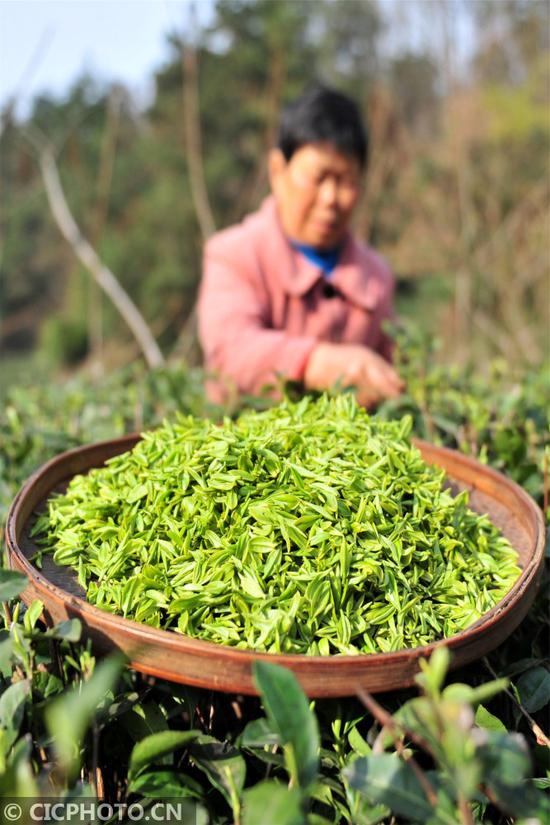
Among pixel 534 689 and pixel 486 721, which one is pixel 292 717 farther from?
pixel 534 689

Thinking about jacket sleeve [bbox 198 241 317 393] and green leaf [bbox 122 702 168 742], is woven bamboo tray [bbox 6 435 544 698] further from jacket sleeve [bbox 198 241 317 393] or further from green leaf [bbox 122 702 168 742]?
jacket sleeve [bbox 198 241 317 393]

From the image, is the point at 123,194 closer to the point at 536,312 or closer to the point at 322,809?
the point at 536,312

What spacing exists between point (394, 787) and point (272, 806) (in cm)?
10

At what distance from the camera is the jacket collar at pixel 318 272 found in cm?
196

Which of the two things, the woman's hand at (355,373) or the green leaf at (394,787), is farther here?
the woman's hand at (355,373)

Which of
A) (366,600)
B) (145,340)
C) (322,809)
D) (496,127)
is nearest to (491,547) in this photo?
(366,600)

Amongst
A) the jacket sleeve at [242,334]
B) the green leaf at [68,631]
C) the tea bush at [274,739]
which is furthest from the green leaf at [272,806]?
the jacket sleeve at [242,334]

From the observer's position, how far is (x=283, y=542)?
774mm

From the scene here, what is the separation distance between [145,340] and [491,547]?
3.42 metres

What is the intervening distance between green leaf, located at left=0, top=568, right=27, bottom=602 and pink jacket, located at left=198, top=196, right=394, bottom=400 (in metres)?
1.01

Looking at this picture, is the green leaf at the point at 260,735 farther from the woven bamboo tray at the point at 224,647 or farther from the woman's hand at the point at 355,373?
the woman's hand at the point at 355,373

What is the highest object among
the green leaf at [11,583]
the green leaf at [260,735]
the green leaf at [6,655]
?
the green leaf at [11,583]

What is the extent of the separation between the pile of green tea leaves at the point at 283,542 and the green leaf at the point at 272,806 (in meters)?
0.17

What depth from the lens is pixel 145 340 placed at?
13.4 feet
